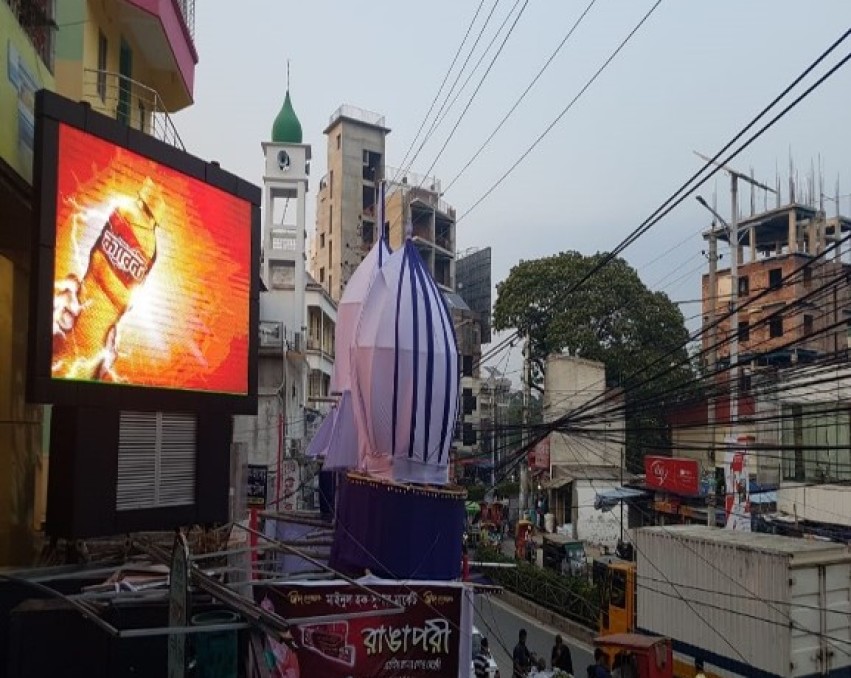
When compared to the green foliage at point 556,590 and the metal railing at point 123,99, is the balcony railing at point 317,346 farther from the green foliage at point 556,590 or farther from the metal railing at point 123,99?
the metal railing at point 123,99

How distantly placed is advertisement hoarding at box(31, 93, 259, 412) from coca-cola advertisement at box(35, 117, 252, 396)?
1 cm

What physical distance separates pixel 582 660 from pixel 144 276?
1426 centimetres

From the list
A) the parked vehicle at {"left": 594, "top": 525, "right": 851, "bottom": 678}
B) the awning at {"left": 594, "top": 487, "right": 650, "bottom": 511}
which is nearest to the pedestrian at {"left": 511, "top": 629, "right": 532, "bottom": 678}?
the parked vehicle at {"left": 594, "top": 525, "right": 851, "bottom": 678}

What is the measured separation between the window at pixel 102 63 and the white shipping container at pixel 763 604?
A: 1223 cm

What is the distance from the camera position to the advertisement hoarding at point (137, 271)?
26.9 feet

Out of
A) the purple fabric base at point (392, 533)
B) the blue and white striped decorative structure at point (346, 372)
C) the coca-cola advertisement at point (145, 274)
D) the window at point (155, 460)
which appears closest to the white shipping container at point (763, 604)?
the purple fabric base at point (392, 533)

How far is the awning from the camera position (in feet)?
101

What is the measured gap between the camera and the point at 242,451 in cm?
1722

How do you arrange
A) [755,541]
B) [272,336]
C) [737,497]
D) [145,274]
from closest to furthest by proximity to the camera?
[145,274] < [755,541] < [737,497] < [272,336]

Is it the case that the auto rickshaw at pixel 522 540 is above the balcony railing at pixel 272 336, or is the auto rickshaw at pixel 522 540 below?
below

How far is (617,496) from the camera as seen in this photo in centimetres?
3081

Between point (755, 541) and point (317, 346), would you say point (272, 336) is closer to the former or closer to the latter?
point (317, 346)

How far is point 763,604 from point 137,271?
10.4 metres

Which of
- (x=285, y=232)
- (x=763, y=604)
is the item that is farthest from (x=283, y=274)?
(x=763, y=604)
